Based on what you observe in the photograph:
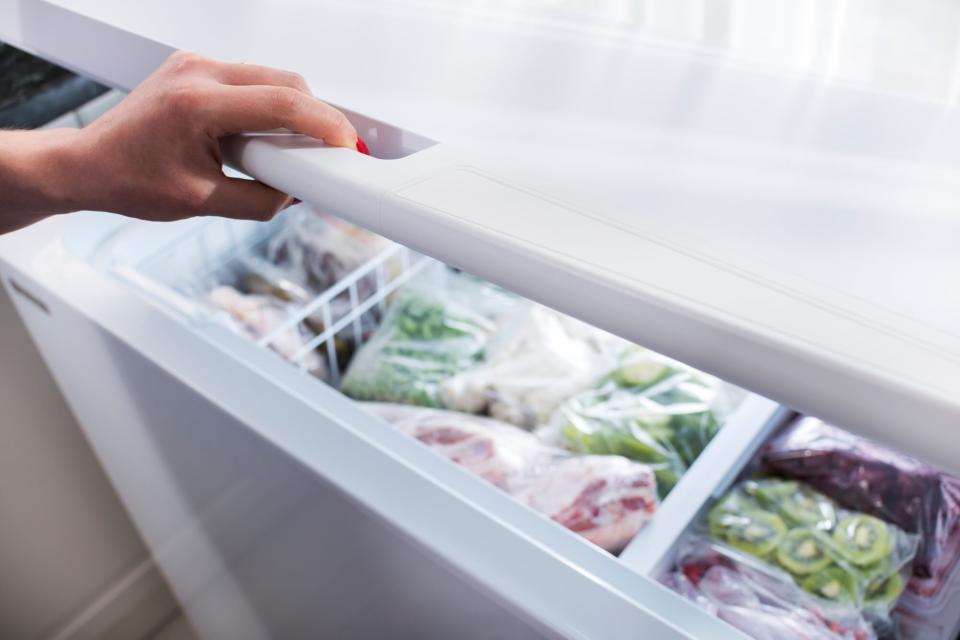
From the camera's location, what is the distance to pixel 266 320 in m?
0.84

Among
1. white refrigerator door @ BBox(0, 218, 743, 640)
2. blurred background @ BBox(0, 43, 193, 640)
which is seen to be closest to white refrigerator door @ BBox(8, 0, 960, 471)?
white refrigerator door @ BBox(0, 218, 743, 640)

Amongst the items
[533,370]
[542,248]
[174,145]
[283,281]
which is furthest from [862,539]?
[283,281]

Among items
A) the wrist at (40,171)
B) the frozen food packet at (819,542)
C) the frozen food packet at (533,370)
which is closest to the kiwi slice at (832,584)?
the frozen food packet at (819,542)

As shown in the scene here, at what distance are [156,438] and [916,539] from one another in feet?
2.07

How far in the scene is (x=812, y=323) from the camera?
11.0 inches

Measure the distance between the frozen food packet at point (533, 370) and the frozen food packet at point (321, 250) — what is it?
0.63 ft

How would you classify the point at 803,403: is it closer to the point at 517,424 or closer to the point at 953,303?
the point at 953,303

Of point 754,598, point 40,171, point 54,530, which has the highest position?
point 40,171

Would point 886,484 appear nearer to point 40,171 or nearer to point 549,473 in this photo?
point 549,473

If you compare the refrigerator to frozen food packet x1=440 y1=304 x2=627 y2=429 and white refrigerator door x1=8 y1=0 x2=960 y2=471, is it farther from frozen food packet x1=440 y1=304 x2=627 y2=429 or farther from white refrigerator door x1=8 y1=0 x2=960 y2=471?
frozen food packet x1=440 y1=304 x2=627 y2=429

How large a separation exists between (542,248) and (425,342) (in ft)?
1.68

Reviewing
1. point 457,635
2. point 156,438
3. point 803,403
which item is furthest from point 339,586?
A: point 803,403

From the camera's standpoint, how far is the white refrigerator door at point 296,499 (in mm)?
480

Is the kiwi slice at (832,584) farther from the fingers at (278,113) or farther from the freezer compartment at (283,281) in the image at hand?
the fingers at (278,113)
